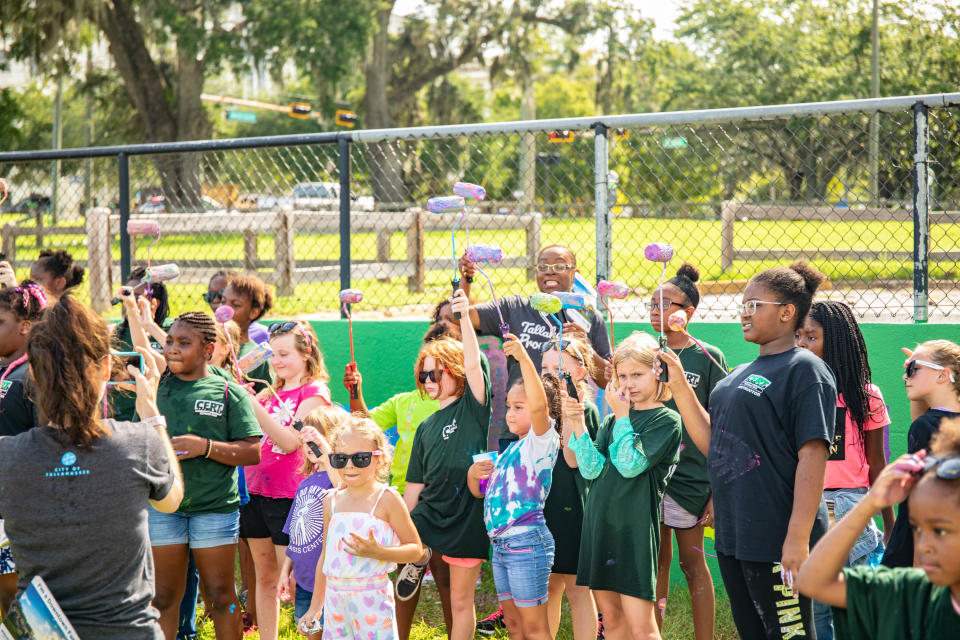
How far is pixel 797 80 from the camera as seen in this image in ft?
89.9

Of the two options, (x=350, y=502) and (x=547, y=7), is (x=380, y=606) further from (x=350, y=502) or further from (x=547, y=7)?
(x=547, y=7)

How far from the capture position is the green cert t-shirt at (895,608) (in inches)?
84.7

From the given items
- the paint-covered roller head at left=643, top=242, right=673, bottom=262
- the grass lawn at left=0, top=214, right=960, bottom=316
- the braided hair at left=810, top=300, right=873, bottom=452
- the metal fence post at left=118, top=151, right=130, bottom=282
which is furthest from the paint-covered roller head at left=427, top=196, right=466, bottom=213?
the metal fence post at left=118, top=151, right=130, bottom=282

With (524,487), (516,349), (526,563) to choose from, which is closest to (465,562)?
(526,563)

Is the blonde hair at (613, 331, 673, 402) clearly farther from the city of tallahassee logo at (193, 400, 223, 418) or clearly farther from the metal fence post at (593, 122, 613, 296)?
the city of tallahassee logo at (193, 400, 223, 418)

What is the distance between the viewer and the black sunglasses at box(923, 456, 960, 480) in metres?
2.04

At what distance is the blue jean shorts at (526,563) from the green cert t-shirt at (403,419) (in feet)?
3.12

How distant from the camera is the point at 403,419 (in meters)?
4.85

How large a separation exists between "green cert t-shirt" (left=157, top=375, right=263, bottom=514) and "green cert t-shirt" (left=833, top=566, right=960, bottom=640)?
2.71 meters

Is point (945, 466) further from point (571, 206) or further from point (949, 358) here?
point (571, 206)

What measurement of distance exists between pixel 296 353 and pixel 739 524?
2.52 meters

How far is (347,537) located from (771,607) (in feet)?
5.23

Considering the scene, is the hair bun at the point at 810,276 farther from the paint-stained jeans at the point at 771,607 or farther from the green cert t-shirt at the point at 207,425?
the green cert t-shirt at the point at 207,425

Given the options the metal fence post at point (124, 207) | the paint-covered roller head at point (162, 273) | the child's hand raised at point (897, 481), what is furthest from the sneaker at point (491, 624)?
the metal fence post at point (124, 207)
